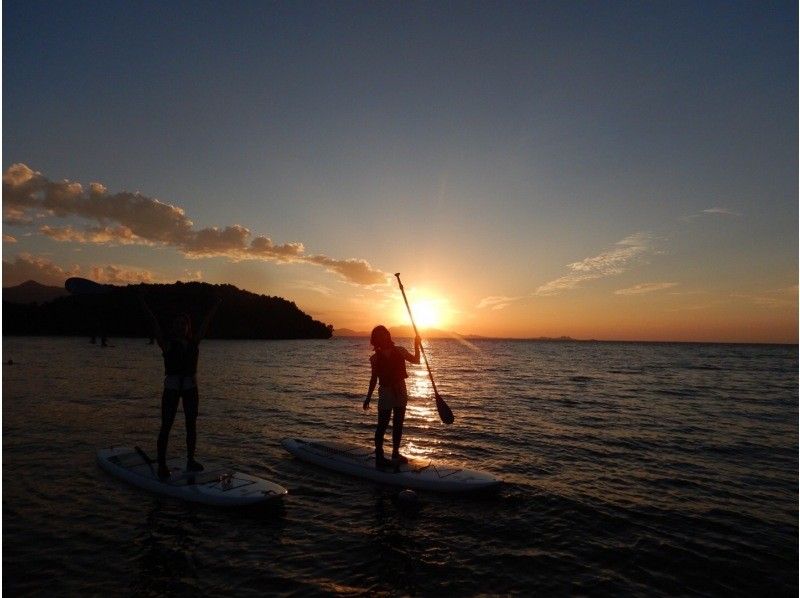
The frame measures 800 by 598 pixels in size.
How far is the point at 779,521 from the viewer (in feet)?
33.2

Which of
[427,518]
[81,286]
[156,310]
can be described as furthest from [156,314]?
[427,518]

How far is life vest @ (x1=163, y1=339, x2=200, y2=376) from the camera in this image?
9.12 meters

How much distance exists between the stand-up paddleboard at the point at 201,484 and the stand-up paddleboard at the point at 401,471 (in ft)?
7.64

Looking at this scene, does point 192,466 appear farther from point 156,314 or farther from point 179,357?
point 156,314

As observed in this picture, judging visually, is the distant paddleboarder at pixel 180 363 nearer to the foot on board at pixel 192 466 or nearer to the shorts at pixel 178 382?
the shorts at pixel 178 382

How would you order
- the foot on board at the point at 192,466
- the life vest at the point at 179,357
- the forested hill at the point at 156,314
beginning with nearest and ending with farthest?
the life vest at the point at 179,357 → the foot on board at the point at 192,466 → the forested hill at the point at 156,314

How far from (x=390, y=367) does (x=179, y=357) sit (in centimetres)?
419

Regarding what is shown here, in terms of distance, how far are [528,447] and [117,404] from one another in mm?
18098

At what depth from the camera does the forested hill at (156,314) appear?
5094 inches

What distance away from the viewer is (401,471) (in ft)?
36.6

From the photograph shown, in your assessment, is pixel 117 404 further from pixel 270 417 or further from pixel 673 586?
pixel 673 586


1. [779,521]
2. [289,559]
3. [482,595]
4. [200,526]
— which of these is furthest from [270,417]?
[779,521]

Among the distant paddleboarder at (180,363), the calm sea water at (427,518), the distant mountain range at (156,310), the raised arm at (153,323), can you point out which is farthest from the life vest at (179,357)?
the distant mountain range at (156,310)

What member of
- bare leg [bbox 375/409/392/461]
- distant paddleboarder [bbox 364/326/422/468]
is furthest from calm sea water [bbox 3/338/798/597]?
distant paddleboarder [bbox 364/326/422/468]
